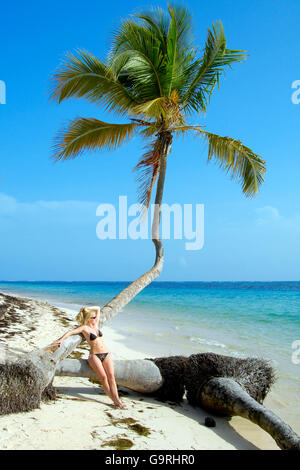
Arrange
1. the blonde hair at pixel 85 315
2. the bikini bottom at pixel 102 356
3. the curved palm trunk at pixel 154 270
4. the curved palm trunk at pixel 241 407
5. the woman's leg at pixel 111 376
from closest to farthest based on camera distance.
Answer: the curved palm trunk at pixel 241 407 → the woman's leg at pixel 111 376 → the bikini bottom at pixel 102 356 → the blonde hair at pixel 85 315 → the curved palm trunk at pixel 154 270

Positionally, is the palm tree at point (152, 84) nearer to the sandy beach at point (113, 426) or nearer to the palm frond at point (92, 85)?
the palm frond at point (92, 85)

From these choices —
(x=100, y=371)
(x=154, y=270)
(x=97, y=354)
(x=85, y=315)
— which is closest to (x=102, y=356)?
(x=97, y=354)

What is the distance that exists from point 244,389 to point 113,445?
2610mm

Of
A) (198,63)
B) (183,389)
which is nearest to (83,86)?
(198,63)

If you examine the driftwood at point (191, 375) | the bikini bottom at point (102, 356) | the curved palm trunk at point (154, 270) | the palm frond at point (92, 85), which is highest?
the palm frond at point (92, 85)

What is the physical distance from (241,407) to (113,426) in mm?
1844

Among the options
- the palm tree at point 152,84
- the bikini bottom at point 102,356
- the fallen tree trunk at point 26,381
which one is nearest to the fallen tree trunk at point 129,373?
the bikini bottom at point 102,356

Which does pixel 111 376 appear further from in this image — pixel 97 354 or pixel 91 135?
pixel 91 135

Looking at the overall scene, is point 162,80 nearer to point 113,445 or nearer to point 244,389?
point 244,389

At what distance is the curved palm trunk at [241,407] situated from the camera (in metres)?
4.36

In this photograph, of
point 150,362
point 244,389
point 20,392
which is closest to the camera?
point 20,392

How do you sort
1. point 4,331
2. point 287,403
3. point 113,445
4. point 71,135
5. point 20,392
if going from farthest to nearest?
point 4,331 → point 71,135 → point 287,403 → point 20,392 → point 113,445

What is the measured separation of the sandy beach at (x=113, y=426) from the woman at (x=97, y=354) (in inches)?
9.2
